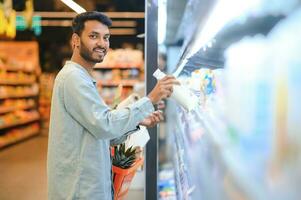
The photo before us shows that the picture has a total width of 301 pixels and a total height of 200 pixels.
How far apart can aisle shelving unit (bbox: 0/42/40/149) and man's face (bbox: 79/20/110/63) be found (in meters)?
7.64

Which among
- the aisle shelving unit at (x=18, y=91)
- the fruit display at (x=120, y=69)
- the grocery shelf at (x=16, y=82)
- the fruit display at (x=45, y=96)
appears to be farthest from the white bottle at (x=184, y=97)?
the fruit display at (x=45, y=96)

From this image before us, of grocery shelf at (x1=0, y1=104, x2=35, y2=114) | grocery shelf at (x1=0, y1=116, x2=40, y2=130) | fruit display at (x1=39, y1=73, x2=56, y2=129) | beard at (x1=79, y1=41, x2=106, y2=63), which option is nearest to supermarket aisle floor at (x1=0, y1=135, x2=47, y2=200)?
grocery shelf at (x1=0, y1=116, x2=40, y2=130)

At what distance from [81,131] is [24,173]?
482cm

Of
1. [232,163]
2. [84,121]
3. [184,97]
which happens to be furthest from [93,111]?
[232,163]

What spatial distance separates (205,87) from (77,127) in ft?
1.93

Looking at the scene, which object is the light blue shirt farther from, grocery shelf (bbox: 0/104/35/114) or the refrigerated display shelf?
grocery shelf (bbox: 0/104/35/114)

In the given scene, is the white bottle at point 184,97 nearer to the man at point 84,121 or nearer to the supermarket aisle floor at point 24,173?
the man at point 84,121

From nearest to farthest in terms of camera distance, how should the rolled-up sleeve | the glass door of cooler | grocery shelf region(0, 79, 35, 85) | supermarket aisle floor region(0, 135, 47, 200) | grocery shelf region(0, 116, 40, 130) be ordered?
the glass door of cooler, the rolled-up sleeve, supermarket aisle floor region(0, 135, 47, 200), grocery shelf region(0, 116, 40, 130), grocery shelf region(0, 79, 35, 85)

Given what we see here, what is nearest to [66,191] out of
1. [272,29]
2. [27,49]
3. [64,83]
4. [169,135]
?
[64,83]

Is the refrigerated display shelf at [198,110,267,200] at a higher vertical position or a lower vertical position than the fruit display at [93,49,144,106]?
lower

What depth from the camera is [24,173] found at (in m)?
6.21

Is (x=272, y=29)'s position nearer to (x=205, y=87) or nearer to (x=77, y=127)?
(x=205, y=87)

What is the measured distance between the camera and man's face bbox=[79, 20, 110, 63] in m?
1.85

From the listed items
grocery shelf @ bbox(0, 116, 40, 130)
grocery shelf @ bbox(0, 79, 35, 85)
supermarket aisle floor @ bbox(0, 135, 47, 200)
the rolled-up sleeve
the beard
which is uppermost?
grocery shelf @ bbox(0, 79, 35, 85)
